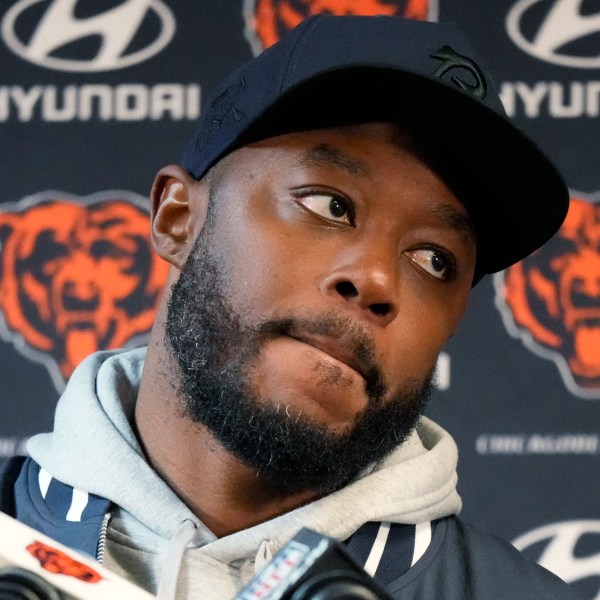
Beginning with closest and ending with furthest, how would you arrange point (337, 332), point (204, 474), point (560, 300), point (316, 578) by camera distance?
1. point (316, 578)
2. point (337, 332)
3. point (204, 474)
4. point (560, 300)

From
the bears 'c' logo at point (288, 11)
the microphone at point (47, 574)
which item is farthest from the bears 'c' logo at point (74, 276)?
the microphone at point (47, 574)

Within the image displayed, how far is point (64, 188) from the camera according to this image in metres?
1.32

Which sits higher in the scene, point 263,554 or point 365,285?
point 365,285

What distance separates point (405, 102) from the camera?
788 millimetres

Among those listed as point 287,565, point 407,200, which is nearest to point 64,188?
point 407,200

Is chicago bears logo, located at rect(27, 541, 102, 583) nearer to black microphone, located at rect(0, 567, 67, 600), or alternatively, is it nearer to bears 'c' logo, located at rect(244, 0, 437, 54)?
black microphone, located at rect(0, 567, 67, 600)

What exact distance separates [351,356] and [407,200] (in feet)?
0.41

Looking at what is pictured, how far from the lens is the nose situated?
737 millimetres

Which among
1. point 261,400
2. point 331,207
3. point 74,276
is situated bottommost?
point 74,276

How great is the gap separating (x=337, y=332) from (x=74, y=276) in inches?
25.3

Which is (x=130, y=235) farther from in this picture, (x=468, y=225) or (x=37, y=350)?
(x=468, y=225)

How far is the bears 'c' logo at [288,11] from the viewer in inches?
52.7

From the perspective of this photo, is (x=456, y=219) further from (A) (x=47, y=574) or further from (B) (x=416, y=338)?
(A) (x=47, y=574)

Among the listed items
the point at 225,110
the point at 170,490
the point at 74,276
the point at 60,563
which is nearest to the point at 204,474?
the point at 170,490
